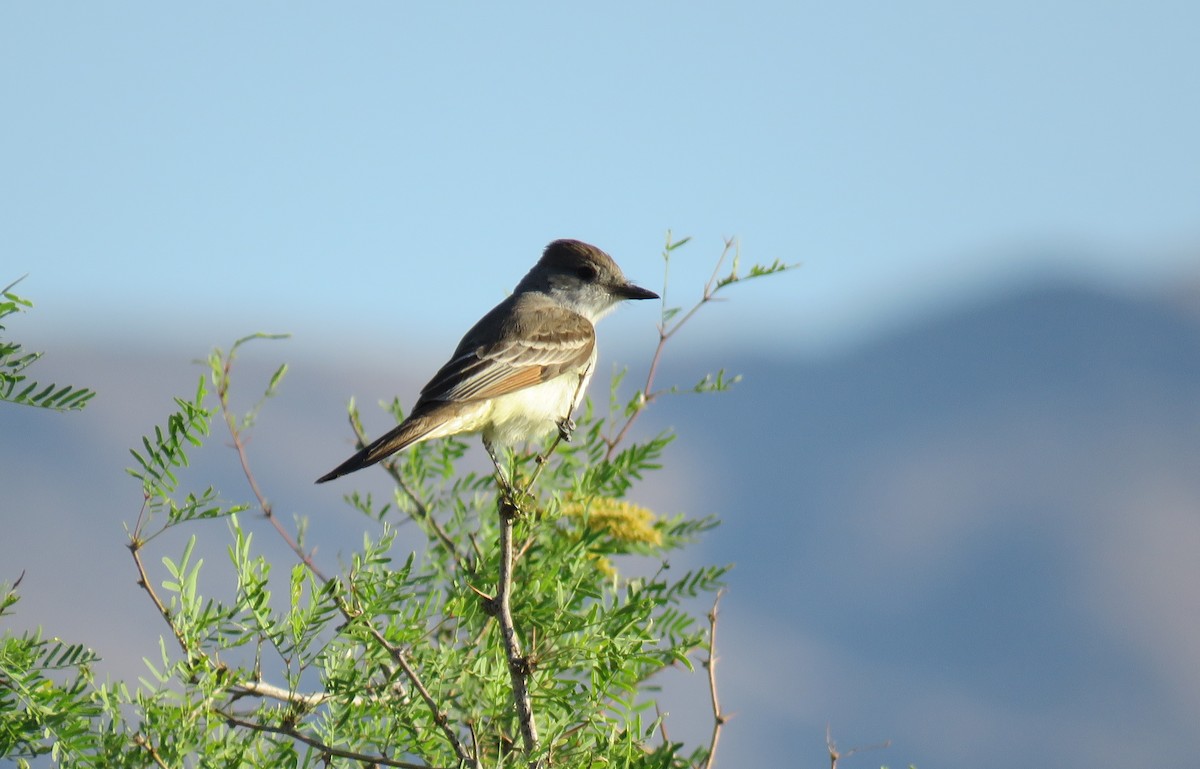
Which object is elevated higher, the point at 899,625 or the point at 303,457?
the point at 303,457

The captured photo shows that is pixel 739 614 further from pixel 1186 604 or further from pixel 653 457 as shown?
pixel 653 457

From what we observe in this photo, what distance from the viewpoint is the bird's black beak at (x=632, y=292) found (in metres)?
8.05

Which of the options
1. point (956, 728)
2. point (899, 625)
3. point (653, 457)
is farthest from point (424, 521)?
point (899, 625)

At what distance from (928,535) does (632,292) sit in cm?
15126

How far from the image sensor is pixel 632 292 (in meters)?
8.12

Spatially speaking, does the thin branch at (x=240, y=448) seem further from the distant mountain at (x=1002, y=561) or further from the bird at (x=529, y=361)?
the distant mountain at (x=1002, y=561)

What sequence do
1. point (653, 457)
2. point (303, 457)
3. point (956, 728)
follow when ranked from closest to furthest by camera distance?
1. point (653, 457)
2. point (956, 728)
3. point (303, 457)

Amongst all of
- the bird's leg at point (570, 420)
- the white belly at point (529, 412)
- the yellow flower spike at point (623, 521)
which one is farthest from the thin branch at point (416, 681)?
the white belly at point (529, 412)

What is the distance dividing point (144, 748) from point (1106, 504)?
157839mm

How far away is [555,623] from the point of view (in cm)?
340

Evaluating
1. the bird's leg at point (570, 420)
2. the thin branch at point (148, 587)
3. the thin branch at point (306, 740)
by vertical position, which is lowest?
the thin branch at point (306, 740)

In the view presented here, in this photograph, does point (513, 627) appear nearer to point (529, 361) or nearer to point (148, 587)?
point (148, 587)

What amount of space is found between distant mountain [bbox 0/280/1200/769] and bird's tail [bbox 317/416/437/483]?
109 metres

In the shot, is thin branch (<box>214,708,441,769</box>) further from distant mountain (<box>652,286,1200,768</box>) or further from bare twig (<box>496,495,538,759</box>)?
distant mountain (<box>652,286,1200,768</box>)
